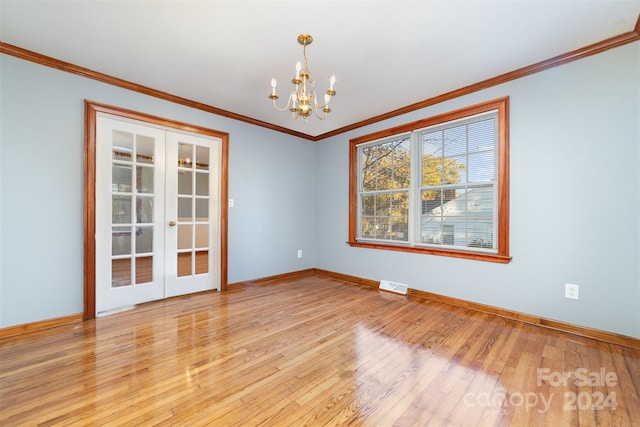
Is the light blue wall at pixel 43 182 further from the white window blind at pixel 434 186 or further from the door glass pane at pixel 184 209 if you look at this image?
the white window blind at pixel 434 186

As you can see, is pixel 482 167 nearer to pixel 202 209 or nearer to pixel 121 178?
pixel 202 209

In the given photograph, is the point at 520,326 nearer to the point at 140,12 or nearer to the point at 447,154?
Result: the point at 447,154

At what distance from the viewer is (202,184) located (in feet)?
11.6

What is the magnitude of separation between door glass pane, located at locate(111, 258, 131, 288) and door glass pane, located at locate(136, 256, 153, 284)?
0.08 m

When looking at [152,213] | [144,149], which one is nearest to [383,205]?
[152,213]

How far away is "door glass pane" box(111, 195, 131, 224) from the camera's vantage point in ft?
9.40

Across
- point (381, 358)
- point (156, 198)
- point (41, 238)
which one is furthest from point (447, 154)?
point (41, 238)

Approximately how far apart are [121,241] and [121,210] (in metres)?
0.34

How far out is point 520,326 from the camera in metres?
2.49

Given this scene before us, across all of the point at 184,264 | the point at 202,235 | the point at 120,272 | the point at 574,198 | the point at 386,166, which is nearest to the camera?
the point at 574,198

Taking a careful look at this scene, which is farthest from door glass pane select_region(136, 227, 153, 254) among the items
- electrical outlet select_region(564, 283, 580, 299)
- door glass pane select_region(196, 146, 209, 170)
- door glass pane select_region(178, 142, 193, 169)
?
electrical outlet select_region(564, 283, 580, 299)

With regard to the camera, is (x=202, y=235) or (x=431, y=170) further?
(x=202, y=235)

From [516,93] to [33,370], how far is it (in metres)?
4.57

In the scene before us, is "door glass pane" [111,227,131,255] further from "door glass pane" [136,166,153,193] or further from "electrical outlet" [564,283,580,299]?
"electrical outlet" [564,283,580,299]
